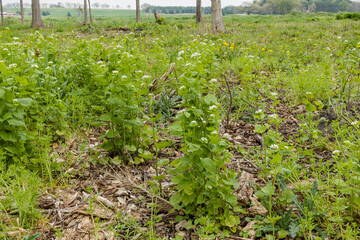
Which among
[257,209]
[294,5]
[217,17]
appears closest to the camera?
[257,209]

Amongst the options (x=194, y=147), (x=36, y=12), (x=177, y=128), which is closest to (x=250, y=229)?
(x=194, y=147)

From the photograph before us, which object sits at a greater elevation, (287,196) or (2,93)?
(2,93)

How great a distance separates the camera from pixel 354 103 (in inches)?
169

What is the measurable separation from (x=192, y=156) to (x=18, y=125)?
1.66 m

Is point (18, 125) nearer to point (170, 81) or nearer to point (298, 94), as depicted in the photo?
point (170, 81)

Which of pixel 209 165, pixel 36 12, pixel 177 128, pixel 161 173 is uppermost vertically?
pixel 36 12

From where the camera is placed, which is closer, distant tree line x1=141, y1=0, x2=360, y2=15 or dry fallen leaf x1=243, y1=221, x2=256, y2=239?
dry fallen leaf x1=243, y1=221, x2=256, y2=239

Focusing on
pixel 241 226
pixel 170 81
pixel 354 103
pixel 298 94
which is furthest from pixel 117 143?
pixel 354 103

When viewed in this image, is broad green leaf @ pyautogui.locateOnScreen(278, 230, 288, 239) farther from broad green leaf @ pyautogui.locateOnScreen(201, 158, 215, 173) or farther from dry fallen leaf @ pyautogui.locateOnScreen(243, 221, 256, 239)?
broad green leaf @ pyautogui.locateOnScreen(201, 158, 215, 173)

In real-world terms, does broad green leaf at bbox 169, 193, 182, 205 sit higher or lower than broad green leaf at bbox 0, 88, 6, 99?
lower

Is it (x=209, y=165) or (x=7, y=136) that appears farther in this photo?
(x=7, y=136)

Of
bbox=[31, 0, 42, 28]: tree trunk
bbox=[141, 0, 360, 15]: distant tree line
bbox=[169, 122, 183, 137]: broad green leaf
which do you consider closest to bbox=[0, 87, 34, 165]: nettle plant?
bbox=[169, 122, 183, 137]: broad green leaf

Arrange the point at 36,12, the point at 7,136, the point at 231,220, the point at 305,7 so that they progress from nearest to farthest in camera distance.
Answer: the point at 231,220, the point at 7,136, the point at 36,12, the point at 305,7

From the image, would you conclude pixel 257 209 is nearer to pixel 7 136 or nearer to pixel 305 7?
pixel 7 136
